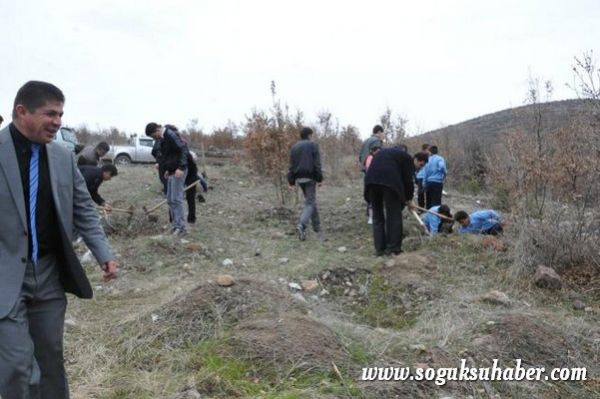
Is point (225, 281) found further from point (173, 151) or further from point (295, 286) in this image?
point (173, 151)

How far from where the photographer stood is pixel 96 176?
21.5 ft

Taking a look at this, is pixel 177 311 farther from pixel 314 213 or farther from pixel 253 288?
pixel 314 213

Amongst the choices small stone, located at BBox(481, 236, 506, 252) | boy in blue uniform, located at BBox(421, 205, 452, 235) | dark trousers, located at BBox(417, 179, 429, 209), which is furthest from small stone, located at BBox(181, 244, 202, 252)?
dark trousers, located at BBox(417, 179, 429, 209)

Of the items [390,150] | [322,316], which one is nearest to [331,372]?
[322,316]

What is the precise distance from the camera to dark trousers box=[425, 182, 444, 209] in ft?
28.0

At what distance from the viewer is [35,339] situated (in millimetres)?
2383

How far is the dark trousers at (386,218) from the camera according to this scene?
620 cm

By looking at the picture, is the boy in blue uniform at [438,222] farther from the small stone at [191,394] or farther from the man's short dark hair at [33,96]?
the man's short dark hair at [33,96]

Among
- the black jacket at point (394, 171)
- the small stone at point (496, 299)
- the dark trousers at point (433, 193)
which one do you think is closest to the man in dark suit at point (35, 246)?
the small stone at point (496, 299)

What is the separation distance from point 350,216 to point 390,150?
9.01 feet

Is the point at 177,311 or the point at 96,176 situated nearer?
the point at 177,311

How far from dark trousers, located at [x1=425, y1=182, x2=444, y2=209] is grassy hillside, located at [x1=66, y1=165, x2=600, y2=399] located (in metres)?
2.04

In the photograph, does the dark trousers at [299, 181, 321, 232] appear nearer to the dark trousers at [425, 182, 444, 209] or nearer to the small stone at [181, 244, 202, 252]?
the small stone at [181, 244, 202, 252]

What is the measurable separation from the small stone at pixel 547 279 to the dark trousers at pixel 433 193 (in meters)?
3.73
